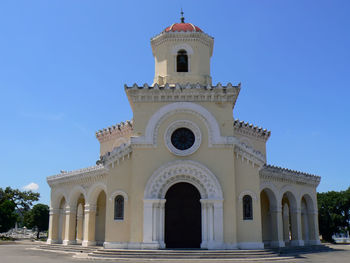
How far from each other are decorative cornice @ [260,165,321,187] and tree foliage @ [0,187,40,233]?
3135 centimetres

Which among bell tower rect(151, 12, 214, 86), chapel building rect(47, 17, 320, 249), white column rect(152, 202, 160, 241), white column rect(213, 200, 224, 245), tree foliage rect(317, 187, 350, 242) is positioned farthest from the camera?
tree foliage rect(317, 187, 350, 242)

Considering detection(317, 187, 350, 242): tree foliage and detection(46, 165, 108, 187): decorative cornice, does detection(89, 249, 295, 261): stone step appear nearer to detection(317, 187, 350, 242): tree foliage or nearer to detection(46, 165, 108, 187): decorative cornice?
detection(46, 165, 108, 187): decorative cornice

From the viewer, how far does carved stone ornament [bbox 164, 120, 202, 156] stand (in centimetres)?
2072

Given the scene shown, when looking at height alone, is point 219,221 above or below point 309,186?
below

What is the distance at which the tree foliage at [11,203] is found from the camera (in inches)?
1668

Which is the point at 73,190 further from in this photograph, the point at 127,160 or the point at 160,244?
the point at 160,244

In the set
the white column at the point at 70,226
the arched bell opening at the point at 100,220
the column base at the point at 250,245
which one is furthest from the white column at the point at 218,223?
the white column at the point at 70,226

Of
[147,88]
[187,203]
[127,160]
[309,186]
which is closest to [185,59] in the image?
[147,88]

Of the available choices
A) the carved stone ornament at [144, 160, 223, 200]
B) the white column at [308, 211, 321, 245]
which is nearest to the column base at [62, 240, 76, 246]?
the carved stone ornament at [144, 160, 223, 200]

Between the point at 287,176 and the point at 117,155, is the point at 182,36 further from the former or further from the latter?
the point at 287,176

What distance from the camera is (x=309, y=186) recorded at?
92.0ft

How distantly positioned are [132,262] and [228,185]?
6496 millimetres

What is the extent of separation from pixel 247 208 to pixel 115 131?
12655 mm

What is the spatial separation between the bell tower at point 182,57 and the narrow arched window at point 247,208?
24.1ft
